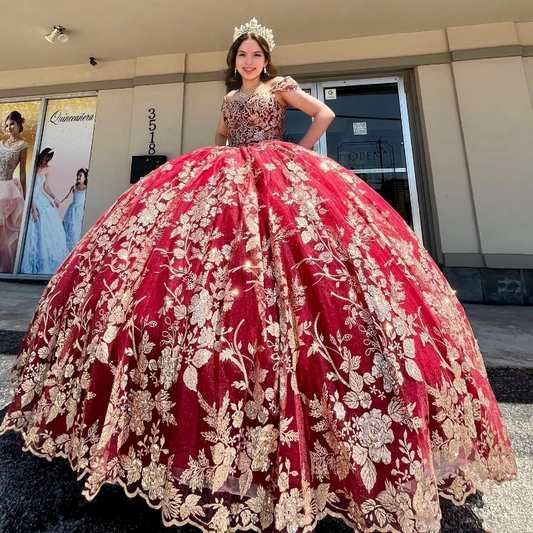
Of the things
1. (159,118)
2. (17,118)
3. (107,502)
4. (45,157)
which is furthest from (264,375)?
(17,118)

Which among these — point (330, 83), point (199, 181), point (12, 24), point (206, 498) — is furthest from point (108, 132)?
point (206, 498)

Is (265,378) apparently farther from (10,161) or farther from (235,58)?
(10,161)

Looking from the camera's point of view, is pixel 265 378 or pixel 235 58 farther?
pixel 235 58

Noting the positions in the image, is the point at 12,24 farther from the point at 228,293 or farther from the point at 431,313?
the point at 431,313

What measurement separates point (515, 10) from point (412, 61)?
102cm

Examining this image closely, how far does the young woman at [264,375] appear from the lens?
1.65 ft

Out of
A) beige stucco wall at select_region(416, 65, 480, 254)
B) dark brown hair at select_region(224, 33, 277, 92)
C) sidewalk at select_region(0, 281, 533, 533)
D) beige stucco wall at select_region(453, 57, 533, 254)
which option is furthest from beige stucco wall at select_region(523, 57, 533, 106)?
sidewalk at select_region(0, 281, 533, 533)

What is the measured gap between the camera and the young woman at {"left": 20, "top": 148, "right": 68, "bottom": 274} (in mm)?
3818

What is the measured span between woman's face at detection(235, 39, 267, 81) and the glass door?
2.13 metres

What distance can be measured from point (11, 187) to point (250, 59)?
4.40m

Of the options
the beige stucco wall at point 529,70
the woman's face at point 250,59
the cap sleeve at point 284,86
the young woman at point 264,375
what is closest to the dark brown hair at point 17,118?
the woman's face at point 250,59

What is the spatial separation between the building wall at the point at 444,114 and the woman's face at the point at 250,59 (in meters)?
2.12

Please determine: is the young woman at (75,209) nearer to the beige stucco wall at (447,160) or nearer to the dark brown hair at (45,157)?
the dark brown hair at (45,157)

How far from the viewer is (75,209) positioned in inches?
151
